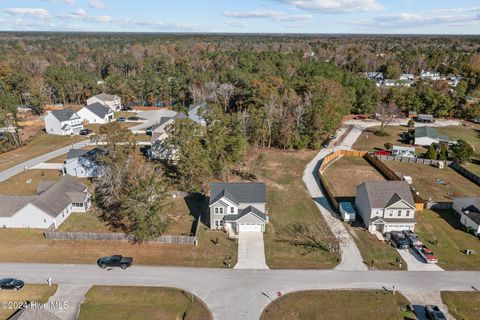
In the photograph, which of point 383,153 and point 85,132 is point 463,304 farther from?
point 85,132

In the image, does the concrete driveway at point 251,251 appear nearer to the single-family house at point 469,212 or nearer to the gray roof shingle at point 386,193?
the gray roof shingle at point 386,193

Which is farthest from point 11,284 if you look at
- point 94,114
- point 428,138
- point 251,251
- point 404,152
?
point 428,138

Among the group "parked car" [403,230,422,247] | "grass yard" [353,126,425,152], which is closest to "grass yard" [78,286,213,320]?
"parked car" [403,230,422,247]

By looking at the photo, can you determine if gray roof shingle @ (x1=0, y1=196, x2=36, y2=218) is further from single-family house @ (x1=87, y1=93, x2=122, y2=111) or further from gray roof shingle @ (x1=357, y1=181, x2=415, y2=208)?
single-family house @ (x1=87, y1=93, x2=122, y2=111)

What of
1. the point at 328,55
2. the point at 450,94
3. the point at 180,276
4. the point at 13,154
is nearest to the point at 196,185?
the point at 180,276

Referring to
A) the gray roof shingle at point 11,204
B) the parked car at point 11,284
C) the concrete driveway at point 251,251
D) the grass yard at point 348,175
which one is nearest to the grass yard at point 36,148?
the gray roof shingle at point 11,204

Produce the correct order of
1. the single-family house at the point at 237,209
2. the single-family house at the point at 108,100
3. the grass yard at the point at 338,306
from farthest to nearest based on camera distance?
the single-family house at the point at 108,100 → the single-family house at the point at 237,209 → the grass yard at the point at 338,306

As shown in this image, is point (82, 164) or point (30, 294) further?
point (82, 164)
